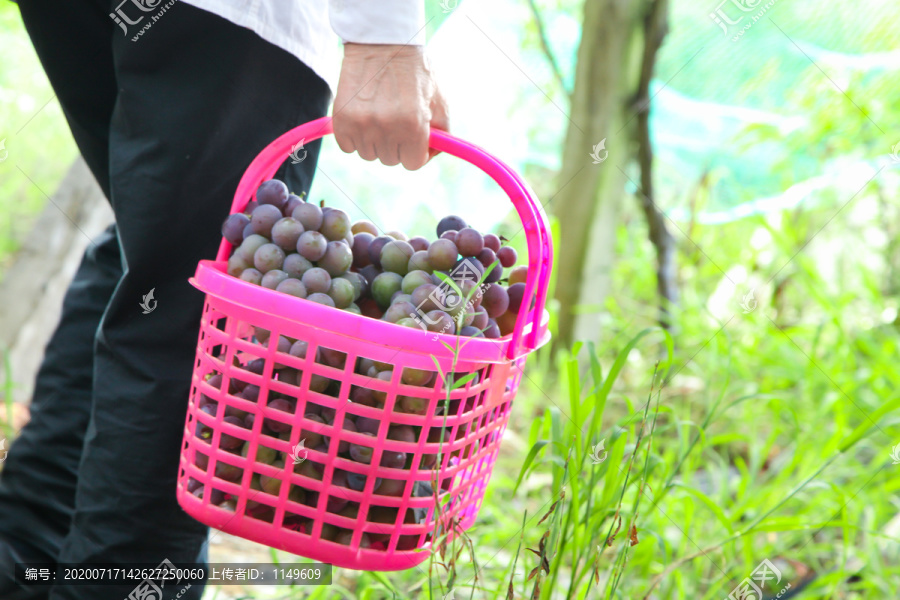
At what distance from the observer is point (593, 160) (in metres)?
2.26

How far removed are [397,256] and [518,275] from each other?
180 mm

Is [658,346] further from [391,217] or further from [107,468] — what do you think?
[107,468]

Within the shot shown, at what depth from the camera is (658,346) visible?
2.52m

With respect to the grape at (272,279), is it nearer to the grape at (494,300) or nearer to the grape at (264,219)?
the grape at (264,219)

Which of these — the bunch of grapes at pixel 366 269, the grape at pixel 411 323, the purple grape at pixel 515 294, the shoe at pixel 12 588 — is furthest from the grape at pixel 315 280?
the shoe at pixel 12 588

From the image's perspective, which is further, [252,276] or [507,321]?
[507,321]

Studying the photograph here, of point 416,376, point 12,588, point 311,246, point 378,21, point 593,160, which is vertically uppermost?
point 593,160

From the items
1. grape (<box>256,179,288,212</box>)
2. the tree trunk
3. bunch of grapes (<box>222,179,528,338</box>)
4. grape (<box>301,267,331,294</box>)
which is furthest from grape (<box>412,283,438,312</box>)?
the tree trunk

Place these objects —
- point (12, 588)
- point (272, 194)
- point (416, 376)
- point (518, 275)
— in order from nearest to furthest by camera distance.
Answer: point (416, 376) → point (272, 194) → point (518, 275) → point (12, 588)

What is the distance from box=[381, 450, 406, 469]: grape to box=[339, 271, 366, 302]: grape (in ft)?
0.60

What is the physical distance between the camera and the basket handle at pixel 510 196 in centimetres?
74

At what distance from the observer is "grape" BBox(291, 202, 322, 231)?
0.77m

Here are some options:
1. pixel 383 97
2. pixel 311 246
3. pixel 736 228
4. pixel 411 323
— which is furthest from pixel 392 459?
pixel 736 228

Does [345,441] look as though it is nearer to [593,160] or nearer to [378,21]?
[378,21]
